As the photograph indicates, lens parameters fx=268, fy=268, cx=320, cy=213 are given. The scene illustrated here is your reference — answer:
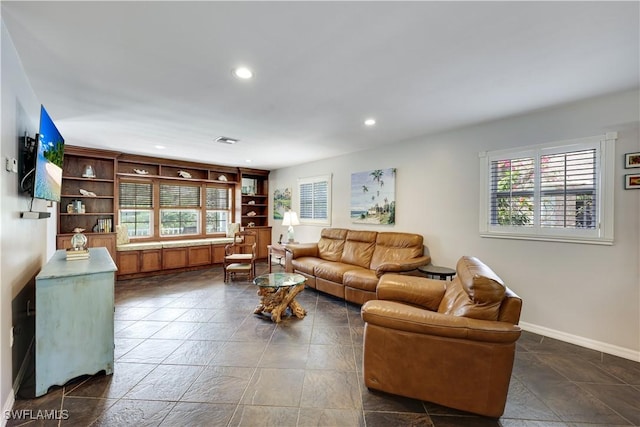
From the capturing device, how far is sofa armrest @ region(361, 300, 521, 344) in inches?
65.0

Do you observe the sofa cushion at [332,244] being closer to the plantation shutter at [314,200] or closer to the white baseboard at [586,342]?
the plantation shutter at [314,200]

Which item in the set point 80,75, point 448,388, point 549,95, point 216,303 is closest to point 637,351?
point 448,388

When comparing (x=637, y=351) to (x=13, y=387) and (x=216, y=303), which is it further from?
(x=13, y=387)

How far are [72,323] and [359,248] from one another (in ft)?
11.9

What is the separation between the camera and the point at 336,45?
5.97ft

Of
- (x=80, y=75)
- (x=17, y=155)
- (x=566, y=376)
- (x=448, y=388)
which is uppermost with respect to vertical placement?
(x=80, y=75)

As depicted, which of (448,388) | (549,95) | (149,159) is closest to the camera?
(448,388)

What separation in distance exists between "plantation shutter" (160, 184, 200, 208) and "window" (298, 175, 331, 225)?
8.20 ft

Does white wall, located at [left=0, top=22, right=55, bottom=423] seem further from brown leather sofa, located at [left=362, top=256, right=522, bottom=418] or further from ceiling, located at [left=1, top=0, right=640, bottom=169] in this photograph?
brown leather sofa, located at [left=362, top=256, right=522, bottom=418]

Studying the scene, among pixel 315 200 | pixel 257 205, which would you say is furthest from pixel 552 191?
pixel 257 205

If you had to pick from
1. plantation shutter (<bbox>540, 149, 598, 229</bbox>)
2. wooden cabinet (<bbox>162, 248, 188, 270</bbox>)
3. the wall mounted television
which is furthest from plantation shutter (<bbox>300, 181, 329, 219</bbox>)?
the wall mounted television

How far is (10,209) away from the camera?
1.85 metres

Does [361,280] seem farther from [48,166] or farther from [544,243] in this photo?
[48,166]

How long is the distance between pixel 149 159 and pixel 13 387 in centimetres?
451
